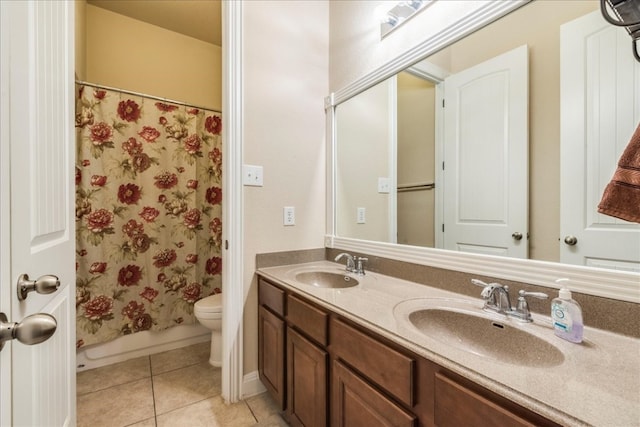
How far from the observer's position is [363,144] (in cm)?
183

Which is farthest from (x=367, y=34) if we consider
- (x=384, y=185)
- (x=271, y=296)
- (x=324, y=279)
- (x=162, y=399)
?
(x=162, y=399)

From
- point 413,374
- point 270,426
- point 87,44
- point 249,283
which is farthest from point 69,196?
point 87,44

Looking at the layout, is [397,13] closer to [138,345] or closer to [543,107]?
[543,107]

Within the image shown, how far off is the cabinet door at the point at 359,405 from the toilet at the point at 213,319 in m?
1.14

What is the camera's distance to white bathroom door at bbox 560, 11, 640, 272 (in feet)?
2.79

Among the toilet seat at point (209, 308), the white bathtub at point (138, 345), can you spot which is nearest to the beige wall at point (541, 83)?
the toilet seat at point (209, 308)

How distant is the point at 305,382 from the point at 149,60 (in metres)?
2.97

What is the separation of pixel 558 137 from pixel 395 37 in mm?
914

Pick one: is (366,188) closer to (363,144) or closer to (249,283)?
(363,144)

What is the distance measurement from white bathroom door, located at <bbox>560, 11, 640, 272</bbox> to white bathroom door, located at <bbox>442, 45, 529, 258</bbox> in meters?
0.13

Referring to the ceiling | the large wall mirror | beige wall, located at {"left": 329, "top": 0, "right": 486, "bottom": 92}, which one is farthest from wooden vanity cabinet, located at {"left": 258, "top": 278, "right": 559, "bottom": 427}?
the ceiling

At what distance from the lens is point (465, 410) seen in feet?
1.98

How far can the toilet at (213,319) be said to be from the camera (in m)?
1.88

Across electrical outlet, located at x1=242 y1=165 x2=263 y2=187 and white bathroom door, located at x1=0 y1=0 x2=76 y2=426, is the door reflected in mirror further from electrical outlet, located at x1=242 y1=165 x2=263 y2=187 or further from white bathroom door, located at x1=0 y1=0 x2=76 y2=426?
white bathroom door, located at x1=0 y1=0 x2=76 y2=426
